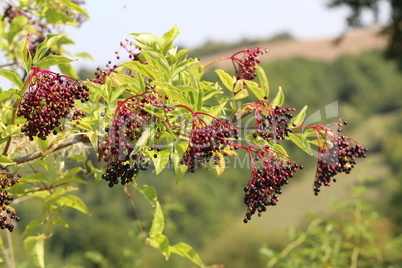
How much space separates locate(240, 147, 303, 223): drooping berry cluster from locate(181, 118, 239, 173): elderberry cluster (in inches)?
7.0

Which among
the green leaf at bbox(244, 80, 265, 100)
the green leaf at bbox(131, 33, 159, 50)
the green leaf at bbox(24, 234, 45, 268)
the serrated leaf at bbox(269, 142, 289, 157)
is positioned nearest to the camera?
the serrated leaf at bbox(269, 142, 289, 157)

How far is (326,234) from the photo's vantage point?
5.93 metres

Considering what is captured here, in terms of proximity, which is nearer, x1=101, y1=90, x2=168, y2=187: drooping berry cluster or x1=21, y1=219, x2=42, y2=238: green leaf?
x1=101, y1=90, x2=168, y2=187: drooping berry cluster

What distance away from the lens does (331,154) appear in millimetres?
2402

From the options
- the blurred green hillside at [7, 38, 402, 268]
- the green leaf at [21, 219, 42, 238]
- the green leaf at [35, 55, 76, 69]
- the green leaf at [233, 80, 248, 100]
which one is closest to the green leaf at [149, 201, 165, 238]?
the green leaf at [21, 219, 42, 238]

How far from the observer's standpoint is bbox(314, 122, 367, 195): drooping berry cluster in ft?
7.83

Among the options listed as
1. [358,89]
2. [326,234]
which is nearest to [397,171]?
[358,89]

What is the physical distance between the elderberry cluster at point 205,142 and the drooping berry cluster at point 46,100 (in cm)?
50

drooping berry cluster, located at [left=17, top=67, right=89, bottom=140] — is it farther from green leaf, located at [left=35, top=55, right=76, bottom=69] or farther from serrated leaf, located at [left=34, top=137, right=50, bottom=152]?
serrated leaf, located at [left=34, top=137, right=50, bottom=152]

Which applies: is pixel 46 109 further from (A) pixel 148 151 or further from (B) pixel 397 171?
(B) pixel 397 171

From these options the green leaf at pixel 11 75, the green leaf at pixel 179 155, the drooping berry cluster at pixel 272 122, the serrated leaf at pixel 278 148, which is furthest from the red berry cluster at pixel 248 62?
the green leaf at pixel 11 75

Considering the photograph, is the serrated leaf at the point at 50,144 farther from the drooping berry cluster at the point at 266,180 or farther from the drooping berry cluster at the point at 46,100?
the drooping berry cluster at the point at 266,180

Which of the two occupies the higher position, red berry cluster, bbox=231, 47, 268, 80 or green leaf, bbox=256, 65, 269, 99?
red berry cluster, bbox=231, 47, 268, 80

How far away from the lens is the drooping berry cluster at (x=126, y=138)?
2.03 m
